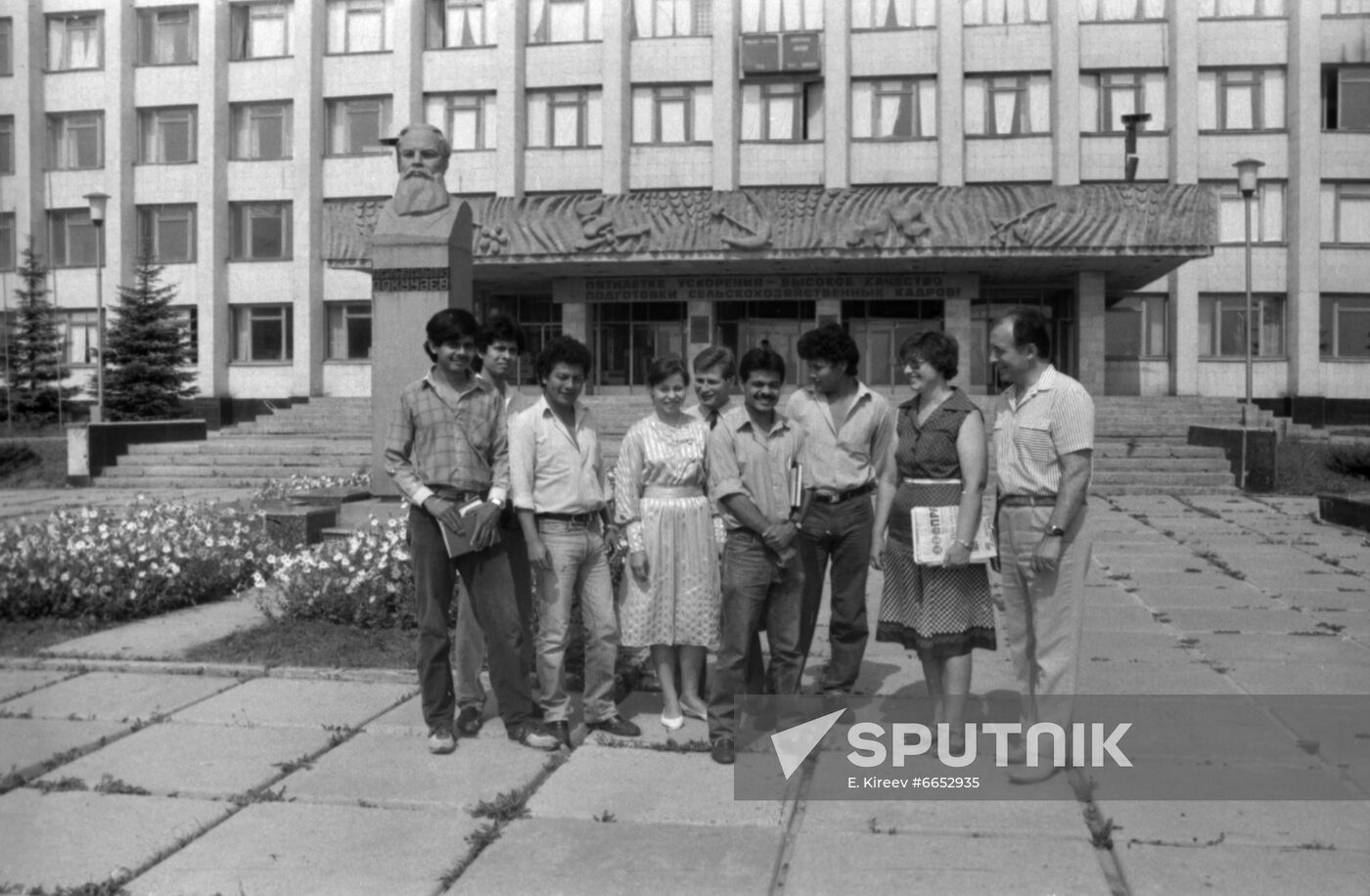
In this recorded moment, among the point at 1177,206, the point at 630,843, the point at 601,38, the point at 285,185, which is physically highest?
the point at 601,38

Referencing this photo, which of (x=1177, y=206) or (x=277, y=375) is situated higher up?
(x=1177, y=206)

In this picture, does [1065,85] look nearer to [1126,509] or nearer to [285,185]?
[1126,509]

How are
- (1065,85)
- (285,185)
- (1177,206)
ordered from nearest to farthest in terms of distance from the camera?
(1177,206) < (1065,85) < (285,185)

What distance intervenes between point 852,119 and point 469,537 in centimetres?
2911

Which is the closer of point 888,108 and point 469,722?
point 469,722

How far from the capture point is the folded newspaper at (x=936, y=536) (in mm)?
5000

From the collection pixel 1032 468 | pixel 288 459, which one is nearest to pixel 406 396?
pixel 1032 468

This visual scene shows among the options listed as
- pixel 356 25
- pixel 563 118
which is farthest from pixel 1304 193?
pixel 356 25

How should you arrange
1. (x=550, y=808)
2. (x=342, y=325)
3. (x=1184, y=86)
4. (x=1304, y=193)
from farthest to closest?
(x=342, y=325), (x=1184, y=86), (x=1304, y=193), (x=550, y=808)

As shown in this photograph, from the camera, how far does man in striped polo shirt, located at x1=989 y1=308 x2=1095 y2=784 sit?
4.79m

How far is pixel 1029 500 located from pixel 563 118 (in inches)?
1200

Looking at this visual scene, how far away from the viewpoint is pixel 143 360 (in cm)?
3175

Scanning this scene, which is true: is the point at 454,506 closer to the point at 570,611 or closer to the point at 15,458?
the point at 570,611

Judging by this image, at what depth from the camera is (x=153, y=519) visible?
369 inches
